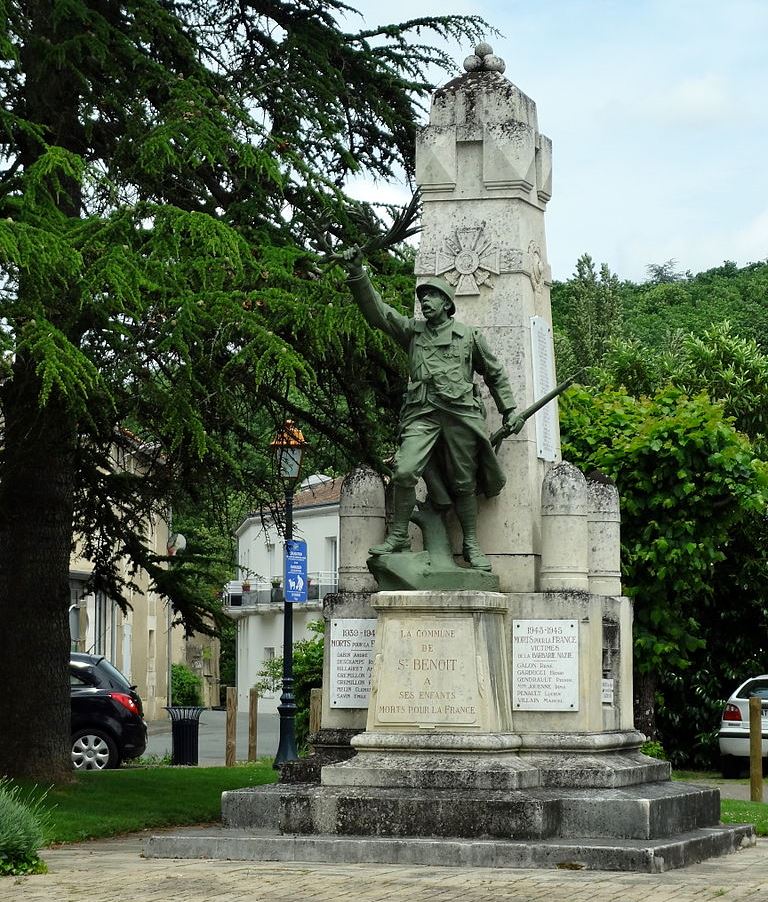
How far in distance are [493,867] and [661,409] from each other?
636 inches

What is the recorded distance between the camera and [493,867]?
11.4 metres

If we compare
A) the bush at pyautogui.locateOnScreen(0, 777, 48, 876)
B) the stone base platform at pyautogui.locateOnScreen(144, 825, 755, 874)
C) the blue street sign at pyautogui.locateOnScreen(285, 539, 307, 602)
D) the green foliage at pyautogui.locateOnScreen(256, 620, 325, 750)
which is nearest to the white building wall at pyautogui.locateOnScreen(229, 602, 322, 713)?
the green foliage at pyautogui.locateOnScreen(256, 620, 325, 750)

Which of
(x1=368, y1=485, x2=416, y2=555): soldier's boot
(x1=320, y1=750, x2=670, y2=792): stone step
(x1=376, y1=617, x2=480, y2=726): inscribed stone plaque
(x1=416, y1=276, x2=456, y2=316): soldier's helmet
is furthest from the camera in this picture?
(x1=416, y1=276, x2=456, y2=316): soldier's helmet

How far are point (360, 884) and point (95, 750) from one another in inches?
583

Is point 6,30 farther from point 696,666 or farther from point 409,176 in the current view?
point 696,666

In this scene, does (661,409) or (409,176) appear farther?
(661,409)

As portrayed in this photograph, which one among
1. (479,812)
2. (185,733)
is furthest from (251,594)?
(479,812)

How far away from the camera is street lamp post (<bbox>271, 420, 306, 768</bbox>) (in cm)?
1842

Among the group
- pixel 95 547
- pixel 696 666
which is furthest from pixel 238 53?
pixel 696 666

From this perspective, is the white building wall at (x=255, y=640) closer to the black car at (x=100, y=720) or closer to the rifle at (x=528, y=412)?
the black car at (x=100, y=720)

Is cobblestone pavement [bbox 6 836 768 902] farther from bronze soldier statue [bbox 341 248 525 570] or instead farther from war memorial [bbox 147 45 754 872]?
bronze soldier statue [bbox 341 248 525 570]

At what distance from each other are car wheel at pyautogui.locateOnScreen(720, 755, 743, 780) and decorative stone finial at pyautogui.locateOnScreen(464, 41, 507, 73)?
13967mm

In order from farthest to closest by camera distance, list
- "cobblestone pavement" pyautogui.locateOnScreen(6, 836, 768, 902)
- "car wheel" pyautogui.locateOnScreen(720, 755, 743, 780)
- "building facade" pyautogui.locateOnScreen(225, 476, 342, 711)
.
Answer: "building facade" pyautogui.locateOnScreen(225, 476, 342, 711) → "car wheel" pyautogui.locateOnScreen(720, 755, 743, 780) → "cobblestone pavement" pyautogui.locateOnScreen(6, 836, 768, 902)

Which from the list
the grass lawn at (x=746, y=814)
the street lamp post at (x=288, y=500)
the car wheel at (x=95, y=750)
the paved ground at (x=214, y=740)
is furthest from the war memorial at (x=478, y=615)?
the paved ground at (x=214, y=740)
